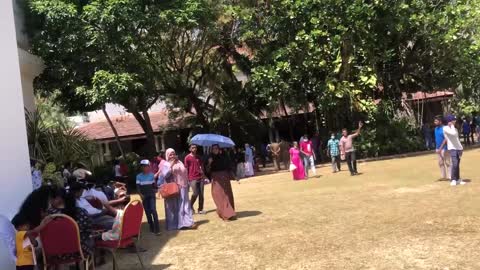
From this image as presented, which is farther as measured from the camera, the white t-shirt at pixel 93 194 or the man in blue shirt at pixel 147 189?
the man in blue shirt at pixel 147 189

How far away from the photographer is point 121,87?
19.0 metres

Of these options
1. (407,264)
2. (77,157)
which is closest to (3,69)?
(407,264)

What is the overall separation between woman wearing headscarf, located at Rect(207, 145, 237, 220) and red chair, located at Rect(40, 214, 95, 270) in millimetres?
4928

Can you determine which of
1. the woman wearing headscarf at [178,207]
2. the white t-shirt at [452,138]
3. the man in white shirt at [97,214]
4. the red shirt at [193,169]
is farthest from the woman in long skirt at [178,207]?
the white t-shirt at [452,138]

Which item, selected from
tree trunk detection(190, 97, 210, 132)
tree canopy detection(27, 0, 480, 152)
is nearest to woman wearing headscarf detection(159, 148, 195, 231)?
tree canopy detection(27, 0, 480, 152)

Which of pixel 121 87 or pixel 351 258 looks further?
pixel 121 87

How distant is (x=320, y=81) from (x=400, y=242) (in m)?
18.0

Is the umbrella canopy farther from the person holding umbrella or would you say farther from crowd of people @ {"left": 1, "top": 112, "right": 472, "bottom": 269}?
the person holding umbrella

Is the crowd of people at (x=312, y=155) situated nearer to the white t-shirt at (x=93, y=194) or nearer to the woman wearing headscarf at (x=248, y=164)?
the woman wearing headscarf at (x=248, y=164)

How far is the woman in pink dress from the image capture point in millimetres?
18359

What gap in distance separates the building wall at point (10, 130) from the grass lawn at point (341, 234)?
1.74m

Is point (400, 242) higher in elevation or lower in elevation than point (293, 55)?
lower

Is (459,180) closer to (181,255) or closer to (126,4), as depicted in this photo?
(181,255)

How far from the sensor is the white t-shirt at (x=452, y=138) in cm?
1192
